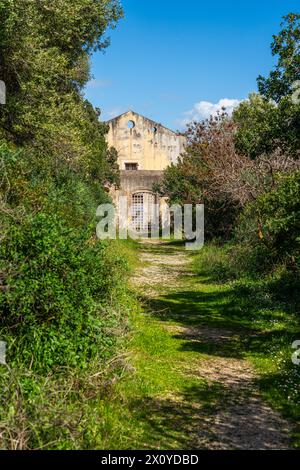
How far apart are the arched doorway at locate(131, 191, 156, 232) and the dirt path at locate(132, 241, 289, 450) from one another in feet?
85.6

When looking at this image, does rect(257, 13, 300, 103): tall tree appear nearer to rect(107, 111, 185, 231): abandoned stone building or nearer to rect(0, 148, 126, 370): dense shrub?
rect(0, 148, 126, 370): dense shrub

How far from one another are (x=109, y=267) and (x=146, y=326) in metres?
1.56

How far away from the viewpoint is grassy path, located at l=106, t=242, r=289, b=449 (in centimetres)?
590

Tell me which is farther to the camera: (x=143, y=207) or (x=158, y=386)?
(x=143, y=207)

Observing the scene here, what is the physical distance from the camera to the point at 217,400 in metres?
7.05

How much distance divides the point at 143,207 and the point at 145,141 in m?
9.37

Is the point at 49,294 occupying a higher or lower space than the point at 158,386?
higher

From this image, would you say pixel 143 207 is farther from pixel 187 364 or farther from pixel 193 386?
pixel 193 386

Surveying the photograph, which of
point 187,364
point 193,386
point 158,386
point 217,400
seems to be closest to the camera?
point 217,400

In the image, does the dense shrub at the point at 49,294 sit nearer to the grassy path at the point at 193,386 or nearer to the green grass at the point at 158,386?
the green grass at the point at 158,386

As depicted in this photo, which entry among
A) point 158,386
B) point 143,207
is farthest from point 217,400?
point 143,207

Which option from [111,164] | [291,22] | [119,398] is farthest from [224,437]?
[111,164]

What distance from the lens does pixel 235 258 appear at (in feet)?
55.9

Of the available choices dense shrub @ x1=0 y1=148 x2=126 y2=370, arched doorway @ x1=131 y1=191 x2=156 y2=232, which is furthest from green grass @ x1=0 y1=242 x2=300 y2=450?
arched doorway @ x1=131 y1=191 x2=156 y2=232
